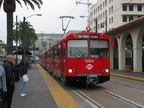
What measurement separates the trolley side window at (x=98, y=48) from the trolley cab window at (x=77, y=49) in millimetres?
327

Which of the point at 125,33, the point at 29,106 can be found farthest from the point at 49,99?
the point at 125,33

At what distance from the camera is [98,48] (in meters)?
13.3

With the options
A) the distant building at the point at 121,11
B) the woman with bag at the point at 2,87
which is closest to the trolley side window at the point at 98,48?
the woman with bag at the point at 2,87

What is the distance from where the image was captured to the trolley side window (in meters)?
13.2

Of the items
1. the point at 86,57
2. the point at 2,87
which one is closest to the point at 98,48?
the point at 86,57

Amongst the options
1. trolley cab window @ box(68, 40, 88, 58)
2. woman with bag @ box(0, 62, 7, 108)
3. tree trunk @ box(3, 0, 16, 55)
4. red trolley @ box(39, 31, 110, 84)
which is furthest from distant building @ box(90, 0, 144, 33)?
woman with bag @ box(0, 62, 7, 108)

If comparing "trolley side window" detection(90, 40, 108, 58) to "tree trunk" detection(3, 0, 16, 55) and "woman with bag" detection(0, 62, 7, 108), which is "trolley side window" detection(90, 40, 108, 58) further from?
"tree trunk" detection(3, 0, 16, 55)

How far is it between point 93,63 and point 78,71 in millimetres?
898

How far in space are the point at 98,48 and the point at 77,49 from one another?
3.74ft

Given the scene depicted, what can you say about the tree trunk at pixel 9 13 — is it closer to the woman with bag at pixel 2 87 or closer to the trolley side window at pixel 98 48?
the trolley side window at pixel 98 48

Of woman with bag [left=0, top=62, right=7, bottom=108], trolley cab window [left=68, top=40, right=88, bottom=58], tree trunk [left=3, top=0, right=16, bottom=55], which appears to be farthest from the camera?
tree trunk [left=3, top=0, right=16, bottom=55]

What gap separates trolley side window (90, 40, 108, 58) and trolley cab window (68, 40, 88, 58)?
1.07ft

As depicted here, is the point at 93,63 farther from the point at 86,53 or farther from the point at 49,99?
the point at 49,99

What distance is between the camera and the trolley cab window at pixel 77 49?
13.1 m
